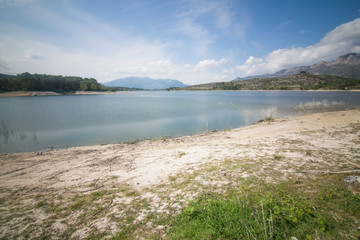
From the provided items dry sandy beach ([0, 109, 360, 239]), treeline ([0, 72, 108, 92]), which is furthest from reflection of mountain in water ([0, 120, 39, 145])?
treeline ([0, 72, 108, 92])

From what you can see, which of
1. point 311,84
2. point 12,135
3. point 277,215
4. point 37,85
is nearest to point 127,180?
point 277,215

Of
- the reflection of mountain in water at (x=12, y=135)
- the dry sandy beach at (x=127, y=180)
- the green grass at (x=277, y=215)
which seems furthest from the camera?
the reflection of mountain in water at (x=12, y=135)

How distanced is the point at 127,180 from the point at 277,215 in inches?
228

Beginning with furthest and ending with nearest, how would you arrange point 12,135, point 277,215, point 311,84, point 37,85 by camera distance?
point 311,84 → point 37,85 → point 12,135 → point 277,215

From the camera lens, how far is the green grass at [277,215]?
124 inches

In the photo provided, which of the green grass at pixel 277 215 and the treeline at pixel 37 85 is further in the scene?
the treeline at pixel 37 85

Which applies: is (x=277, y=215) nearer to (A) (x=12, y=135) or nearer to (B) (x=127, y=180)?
(B) (x=127, y=180)

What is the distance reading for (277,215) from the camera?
356 centimetres

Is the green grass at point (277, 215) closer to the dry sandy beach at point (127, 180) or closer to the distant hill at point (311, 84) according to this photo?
the dry sandy beach at point (127, 180)

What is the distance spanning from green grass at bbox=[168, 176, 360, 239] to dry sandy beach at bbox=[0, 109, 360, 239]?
0.82 meters

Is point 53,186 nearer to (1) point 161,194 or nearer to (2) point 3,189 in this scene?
(2) point 3,189

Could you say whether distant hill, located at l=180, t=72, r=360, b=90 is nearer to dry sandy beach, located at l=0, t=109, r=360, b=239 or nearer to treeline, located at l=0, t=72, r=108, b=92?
dry sandy beach, located at l=0, t=109, r=360, b=239

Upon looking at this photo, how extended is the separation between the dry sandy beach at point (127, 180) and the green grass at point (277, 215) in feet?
2.70

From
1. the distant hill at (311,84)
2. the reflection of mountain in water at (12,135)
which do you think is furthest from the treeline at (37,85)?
the distant hill at (311,84)
